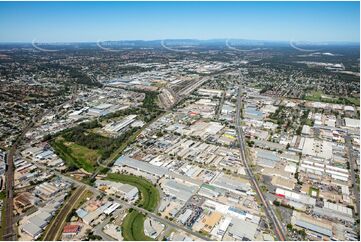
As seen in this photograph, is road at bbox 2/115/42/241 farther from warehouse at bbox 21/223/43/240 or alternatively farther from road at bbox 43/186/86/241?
road at bbox 43/186/86/241

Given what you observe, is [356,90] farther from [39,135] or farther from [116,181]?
[39,135]

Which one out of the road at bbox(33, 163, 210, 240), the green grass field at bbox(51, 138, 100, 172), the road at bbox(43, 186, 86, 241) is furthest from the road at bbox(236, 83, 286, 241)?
the green grass field at bbox(51, 138, 100, 172)

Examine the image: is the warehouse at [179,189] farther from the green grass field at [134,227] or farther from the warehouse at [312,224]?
the warehouse at [312,224]

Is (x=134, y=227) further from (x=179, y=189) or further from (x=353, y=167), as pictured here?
(x=353, y=167)

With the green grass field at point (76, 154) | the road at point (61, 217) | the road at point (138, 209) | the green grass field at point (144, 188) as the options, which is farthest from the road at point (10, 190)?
the green grass field at point (144, 188)

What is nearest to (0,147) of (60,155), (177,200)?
(60,155)
